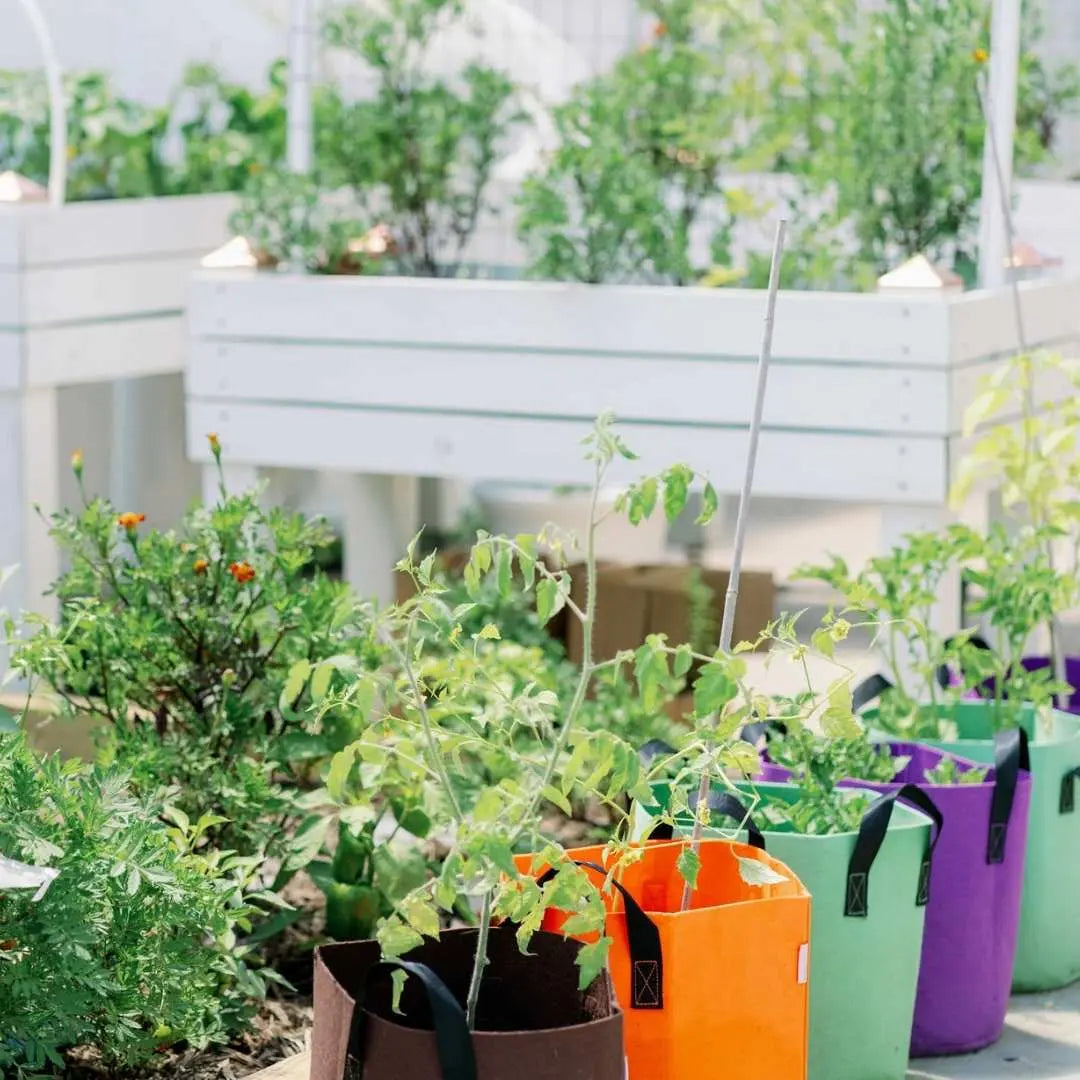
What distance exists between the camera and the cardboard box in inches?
177

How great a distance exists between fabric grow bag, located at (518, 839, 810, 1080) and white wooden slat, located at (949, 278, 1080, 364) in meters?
1.79

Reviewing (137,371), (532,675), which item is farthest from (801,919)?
(137,371)

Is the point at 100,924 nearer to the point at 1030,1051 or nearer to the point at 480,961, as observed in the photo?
the point at 480,961

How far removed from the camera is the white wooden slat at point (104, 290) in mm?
4496

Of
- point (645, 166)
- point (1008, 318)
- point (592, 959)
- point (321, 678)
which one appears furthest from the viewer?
point (645, 166)

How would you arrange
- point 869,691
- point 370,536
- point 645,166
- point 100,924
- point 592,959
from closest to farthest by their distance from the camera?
1. point 592,959
2. point 100,924
3. point 869,691
4. point 645,166
5. point 370,536

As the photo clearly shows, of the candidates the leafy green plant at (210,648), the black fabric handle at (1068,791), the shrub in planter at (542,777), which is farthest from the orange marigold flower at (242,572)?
the black fabric handle at (1068,791)

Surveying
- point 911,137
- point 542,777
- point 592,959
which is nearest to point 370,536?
point 911,137

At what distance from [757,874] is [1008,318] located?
2018 millimetres

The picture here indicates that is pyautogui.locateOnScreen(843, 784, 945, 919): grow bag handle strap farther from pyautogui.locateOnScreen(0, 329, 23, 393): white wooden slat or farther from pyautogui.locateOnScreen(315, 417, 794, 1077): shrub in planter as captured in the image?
pyautogui.locateOnScreen(0, 329, 23, 393): white wooden slat

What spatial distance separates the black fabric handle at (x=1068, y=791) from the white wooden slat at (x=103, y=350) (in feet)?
8.27

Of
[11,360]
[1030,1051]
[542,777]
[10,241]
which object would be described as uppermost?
[10,241]

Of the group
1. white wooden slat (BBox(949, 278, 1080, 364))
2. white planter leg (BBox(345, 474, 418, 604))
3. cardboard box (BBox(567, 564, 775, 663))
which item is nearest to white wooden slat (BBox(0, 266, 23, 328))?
white planter leg (BBox(345, 474, 418, 604))

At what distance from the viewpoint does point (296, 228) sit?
14.7 feet
